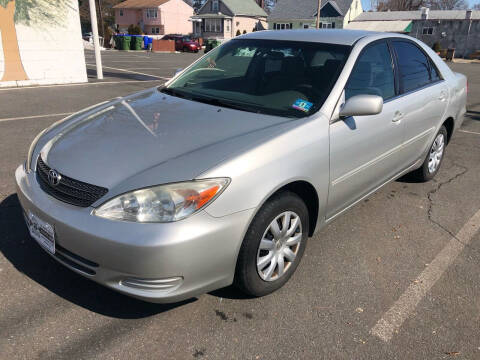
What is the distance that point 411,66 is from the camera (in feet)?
13.2

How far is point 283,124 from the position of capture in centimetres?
271

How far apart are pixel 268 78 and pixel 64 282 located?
219cm

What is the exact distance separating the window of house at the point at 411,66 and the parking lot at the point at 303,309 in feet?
4.56

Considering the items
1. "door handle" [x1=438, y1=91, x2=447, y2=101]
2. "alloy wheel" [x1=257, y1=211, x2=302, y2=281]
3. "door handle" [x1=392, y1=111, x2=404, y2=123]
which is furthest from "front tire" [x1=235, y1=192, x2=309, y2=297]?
"door handle" [x1=438, y1=91, x2=447, y2=101]

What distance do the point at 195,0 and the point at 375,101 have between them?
340 feet

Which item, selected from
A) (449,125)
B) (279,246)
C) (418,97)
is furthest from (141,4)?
(279,246)

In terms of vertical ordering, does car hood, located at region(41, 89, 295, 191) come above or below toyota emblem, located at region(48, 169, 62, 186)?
above

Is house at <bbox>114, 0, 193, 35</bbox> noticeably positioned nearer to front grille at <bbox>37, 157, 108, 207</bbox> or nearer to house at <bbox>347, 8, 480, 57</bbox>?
house at <bbox>347, 8, 480, 57</bbox>

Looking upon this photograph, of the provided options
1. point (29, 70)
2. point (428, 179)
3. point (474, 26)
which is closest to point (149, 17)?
point (474, 26)

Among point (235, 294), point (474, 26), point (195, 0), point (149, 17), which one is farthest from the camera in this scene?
point (195, 0)

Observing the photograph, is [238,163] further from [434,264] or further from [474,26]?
[474,26]

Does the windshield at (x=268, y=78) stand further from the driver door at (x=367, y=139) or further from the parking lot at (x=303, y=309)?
the parking lot at (x=303, y=309)

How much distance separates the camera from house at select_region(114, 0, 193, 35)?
57.0 m

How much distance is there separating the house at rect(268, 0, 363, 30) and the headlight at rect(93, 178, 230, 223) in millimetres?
53165
